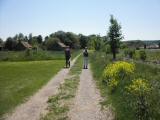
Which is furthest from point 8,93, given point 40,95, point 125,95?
point 125,95

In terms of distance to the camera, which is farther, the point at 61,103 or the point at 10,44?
the point at 10,44

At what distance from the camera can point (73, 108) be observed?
9594 millimetres

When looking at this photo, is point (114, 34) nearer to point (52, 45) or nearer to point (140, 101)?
point (140, 101)

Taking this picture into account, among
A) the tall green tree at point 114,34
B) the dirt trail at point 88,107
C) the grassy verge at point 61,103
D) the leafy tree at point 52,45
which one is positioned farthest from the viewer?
the leafy tree at point 52,45

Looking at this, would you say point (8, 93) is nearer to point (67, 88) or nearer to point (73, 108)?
point (67, 88)

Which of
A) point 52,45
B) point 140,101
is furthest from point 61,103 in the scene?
point 52,45

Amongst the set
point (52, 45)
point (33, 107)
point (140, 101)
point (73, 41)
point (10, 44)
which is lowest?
point (33, 107)

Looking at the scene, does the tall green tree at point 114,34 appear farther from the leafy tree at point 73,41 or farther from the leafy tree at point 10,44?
the leafy tree at point 73,41

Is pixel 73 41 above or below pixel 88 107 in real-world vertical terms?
above

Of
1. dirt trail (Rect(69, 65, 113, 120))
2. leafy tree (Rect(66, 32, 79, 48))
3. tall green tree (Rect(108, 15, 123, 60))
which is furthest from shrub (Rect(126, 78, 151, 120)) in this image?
leafy tree (Rect(66, 32, 79, 48))

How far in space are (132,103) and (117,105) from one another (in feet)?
3.95

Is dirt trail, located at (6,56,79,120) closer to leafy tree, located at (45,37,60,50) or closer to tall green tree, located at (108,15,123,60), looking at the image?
tall green tree, located at (108,15,123,60)

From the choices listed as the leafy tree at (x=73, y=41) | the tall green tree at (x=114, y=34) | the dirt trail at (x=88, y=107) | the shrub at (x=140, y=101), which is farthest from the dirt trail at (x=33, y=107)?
the leafy tree at (x=73, y=41)

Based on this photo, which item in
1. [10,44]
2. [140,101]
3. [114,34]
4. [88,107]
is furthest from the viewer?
[10,44]
